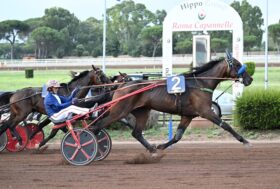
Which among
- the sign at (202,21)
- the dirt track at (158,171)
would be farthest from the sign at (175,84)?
the sign at (202,21)

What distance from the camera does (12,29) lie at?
108 meters

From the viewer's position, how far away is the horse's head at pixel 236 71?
10.5 meters

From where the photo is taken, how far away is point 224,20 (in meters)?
18.7

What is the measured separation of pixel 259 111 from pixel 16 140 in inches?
230

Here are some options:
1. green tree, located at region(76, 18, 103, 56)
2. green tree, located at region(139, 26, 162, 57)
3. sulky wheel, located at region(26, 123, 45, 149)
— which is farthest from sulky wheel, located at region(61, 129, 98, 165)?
green tree, located at region(76, 18, 103, 56)

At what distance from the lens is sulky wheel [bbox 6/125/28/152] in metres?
12.3

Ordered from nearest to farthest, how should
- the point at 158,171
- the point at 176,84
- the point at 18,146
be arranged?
1. the point at 158,171
2. the point at 176,84
3. the point at 18,146

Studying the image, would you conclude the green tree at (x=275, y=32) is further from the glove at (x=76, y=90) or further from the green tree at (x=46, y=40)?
the glove at (x=76, y=90)

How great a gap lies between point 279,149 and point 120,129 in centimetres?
509

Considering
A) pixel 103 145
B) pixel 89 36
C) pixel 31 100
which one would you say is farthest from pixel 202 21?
pixel 89 36

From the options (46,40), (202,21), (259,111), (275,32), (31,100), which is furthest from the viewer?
(46,40)

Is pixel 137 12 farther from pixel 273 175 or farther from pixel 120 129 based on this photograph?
pixel 273 175

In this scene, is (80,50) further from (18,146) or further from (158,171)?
(158,171)

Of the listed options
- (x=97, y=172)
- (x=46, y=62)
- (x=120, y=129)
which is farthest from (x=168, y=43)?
(x=46, y=62)
